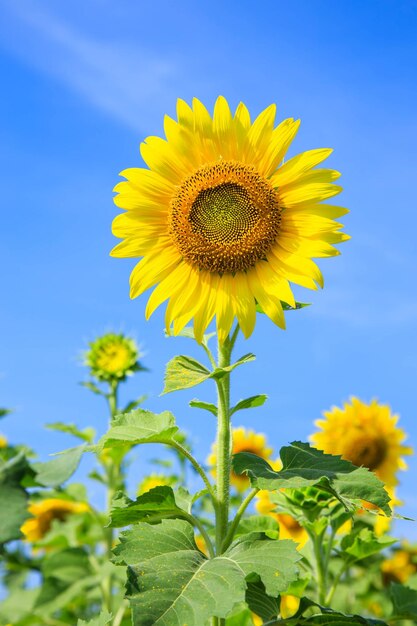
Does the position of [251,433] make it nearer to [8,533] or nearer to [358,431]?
[358,431]

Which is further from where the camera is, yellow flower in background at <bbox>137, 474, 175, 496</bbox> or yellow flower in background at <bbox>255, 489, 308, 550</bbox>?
yellow flower in background at <bbox>137, 474, 175, 496</bbox>

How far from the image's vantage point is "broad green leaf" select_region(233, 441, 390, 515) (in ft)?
7.82

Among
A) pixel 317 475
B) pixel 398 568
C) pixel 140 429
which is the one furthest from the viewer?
pixel 398 568

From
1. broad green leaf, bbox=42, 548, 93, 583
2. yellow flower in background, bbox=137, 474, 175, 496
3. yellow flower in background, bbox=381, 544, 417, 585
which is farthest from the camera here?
yellow flower in background, bbox=381, 544, 417, 585

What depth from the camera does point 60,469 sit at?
310 cm

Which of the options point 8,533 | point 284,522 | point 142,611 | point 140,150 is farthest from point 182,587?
point 284,522

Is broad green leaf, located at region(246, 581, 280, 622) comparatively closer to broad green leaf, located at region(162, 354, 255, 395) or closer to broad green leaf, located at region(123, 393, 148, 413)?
broad green leaf, located at region(162, 354, 255, 395)

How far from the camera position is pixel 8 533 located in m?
2.93

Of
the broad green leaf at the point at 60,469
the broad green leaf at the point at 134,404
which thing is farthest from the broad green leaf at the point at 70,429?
the broad green leaf at the point at 60,469

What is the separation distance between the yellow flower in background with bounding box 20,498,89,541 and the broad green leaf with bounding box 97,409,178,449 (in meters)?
4.55

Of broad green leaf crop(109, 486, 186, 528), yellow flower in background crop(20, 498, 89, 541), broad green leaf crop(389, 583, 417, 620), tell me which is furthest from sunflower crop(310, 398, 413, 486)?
yellow flower in background crop(20, 498, 89, 541)

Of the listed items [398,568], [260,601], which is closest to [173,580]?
[260,601]

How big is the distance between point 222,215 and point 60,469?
1124mm

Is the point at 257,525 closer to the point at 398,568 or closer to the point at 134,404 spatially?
the point at 134,404
